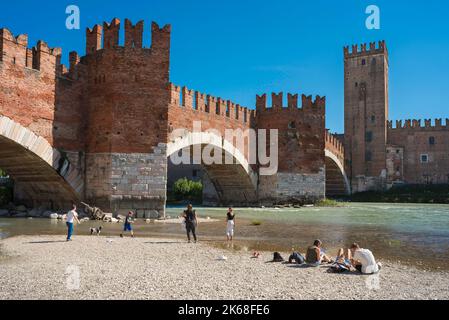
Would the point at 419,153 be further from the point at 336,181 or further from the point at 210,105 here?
the point at 210,105

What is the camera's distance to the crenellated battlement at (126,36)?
1522cm

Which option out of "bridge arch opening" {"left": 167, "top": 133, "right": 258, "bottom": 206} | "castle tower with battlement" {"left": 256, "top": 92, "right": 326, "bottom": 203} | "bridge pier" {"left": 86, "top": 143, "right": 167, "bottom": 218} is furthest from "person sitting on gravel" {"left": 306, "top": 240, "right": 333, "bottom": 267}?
"castle tower with battlement" {"left": 256, "top": 92, "right": 326, "bottom": 203}

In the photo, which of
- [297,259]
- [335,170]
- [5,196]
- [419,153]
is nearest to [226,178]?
[5,196]

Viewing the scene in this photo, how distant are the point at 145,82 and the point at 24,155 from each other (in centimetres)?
454

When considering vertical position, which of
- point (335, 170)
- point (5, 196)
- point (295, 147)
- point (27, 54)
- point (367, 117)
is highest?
point (367, 117)

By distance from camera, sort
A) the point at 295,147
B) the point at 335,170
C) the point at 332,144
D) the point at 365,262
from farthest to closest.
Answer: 1. the point at 335,170
2. the point at 332,144
3. the point at 295,147
4. the point at 365,262

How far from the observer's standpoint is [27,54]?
1365cm

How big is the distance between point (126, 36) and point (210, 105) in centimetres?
669

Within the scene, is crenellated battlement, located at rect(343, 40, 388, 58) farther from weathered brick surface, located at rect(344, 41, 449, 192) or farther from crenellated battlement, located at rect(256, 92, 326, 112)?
crenellated battlement, located at rect(256, 92, 326, 112)

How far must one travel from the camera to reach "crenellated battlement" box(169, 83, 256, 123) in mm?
18719

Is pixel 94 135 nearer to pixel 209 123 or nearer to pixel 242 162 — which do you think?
pixel 209 123

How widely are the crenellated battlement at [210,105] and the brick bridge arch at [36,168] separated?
17.9ft

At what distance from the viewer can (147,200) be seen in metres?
15.1
